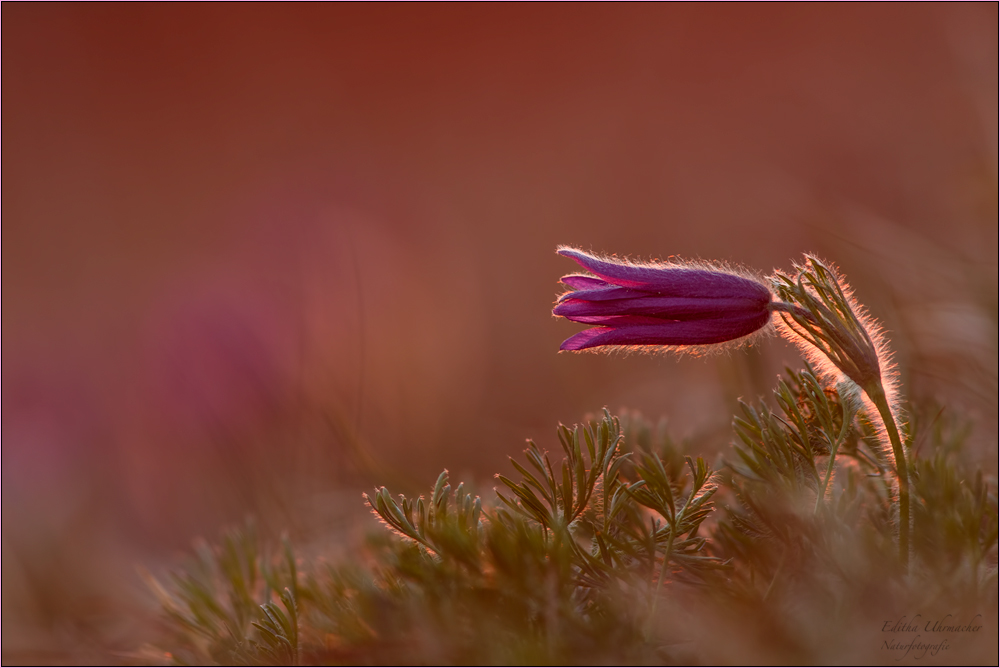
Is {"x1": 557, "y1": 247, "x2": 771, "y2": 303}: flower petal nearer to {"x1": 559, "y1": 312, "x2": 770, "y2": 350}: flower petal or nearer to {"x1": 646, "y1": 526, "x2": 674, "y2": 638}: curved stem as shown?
{"x1": 559, "y1": 312, "x2": 770, "y2": 350}: flower petal

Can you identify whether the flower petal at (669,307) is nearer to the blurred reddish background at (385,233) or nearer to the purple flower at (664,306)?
the purple flower at (664,306)

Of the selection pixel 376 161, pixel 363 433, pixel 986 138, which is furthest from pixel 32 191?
pixel 986 138

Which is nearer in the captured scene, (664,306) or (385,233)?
(664,306)

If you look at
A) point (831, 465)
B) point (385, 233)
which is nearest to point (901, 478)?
point (831, 465)

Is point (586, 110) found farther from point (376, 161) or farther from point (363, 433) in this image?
point (363, 433)

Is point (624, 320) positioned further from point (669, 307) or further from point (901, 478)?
point (901, 478)

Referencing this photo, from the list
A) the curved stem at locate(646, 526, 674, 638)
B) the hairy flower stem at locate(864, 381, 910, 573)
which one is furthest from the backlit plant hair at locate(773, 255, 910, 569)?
the curved stem at locate(646, 526, 674, 638)

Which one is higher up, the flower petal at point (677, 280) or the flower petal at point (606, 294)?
the flower petal at point (677, 280)

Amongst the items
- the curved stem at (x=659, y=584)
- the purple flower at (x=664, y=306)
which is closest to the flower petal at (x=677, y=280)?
the purple flower at (x=664, y=306)
